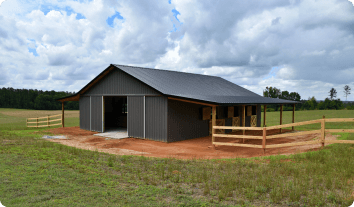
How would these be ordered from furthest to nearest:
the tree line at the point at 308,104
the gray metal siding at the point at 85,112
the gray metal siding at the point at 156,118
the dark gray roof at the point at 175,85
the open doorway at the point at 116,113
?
the tree line at the point at 308,104, the open doorway at the point at 116,113, the gray metal siding at the point at 85,112, the dark gray roof at the point at 175,85, the gray metal siding at the point at 156,118

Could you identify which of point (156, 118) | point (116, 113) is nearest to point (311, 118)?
point (116, 113)

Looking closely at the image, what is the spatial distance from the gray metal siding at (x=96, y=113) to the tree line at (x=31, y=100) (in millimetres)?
50894

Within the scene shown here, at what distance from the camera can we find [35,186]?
19.3ft

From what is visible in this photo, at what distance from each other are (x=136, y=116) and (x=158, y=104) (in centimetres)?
202

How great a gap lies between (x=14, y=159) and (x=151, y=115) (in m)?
7.60

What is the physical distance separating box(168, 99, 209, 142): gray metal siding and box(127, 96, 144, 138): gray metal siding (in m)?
2.10

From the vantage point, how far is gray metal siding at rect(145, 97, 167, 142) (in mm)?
14141

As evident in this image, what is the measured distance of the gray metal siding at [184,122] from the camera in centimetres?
1424

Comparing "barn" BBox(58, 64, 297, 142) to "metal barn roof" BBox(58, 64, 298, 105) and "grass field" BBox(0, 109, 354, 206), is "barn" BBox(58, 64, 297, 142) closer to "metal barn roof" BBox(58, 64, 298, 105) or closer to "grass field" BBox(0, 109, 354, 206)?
"metal barn roof" BBox(58, 64, 298, 105)

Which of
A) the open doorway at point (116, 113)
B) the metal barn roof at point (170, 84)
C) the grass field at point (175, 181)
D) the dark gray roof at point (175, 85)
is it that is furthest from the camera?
the open doorway at point (116, 113)

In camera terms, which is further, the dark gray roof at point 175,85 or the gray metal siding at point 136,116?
the gray metal siding at point 136,116

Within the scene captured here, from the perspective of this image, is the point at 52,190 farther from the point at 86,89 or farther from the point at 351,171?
the point at 86,89

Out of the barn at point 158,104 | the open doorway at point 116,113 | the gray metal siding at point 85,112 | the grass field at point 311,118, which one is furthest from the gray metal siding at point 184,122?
the grass field at point 311,118

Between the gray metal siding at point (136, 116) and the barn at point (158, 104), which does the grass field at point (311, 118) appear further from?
the gray metal siding at point (136, 116)
